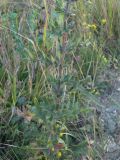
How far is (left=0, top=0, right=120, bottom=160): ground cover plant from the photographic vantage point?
1558 mm

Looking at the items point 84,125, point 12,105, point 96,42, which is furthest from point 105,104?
point 12,105

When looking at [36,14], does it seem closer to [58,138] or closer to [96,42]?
[96,42]

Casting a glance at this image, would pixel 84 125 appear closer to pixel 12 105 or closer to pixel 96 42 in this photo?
pixel 12 105

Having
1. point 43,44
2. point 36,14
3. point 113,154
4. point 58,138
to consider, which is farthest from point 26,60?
point 113,154

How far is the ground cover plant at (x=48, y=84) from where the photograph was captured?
5.11 feet

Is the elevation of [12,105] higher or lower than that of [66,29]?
lower

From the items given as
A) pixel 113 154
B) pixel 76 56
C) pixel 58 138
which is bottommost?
pixel 113 154

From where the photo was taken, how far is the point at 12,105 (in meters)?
1.73

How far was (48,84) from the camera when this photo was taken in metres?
1.80

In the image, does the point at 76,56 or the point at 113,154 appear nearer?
the point at 113,154

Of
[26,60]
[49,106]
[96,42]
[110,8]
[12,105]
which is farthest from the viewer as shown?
[110,8]

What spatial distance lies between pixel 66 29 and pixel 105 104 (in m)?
0.68

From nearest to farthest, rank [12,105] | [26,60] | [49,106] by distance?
[49,106], [12,105], [26,60]

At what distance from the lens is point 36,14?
203 centimetres
